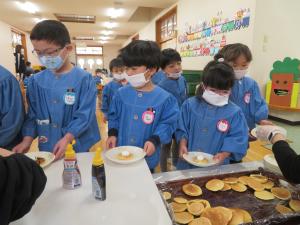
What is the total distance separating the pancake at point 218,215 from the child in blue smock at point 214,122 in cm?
48

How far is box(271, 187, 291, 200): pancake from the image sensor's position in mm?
976

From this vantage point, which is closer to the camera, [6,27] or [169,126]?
[169,126]

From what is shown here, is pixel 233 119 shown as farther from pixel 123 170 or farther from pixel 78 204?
pixel 78 204

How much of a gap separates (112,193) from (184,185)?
37 cm

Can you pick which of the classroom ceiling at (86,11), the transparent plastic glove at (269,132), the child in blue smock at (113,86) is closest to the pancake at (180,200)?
the transparent plastic glove at (269,132)

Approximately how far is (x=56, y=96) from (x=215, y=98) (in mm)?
900

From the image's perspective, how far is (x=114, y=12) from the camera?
8203 mm

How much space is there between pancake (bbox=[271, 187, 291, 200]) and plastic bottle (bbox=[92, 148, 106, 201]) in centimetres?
71

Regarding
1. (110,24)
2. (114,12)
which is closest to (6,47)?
(110,24)

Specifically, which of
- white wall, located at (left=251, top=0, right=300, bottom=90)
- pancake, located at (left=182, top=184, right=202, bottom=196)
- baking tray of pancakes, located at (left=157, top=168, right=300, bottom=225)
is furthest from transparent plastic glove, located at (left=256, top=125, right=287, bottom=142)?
white wall, located at (left=251, top=0, right=300, bottom=90)

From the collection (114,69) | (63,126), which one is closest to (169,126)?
(63,126)

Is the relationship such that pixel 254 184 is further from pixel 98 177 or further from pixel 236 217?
pixel 98 177

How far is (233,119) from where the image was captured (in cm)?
141

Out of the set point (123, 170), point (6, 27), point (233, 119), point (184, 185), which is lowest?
point (184, 185)
